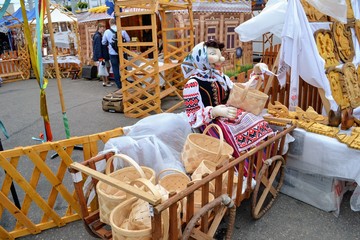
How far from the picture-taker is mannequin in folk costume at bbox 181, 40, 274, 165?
104 inches

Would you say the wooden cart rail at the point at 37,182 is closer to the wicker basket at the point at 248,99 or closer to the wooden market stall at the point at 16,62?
the wicker basket at the point at 248,99

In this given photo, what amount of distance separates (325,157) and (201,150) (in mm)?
1146

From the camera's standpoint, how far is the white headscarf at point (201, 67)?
2.75 metres

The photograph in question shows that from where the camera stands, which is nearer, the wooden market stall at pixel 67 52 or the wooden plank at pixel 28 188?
the wooden plank at pixel 28 188

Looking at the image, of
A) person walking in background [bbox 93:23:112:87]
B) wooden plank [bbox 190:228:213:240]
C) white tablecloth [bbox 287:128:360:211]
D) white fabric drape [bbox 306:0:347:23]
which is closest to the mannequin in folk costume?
white tablecloth [bbox 287:128:360:211]


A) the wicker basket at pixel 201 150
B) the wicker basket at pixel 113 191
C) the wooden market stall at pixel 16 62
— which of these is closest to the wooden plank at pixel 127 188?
the wicker basket at pixel 113 191

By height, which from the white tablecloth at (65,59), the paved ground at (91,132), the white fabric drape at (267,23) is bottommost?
the paved ground at (91,132)

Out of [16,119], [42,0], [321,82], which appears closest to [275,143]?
[321,82]

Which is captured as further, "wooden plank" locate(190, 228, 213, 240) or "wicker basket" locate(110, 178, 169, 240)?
"wooden plank" locate(190, 228, 213, 240)

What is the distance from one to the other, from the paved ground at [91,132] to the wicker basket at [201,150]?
682 millimetres

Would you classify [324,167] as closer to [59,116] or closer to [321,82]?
[321,82]

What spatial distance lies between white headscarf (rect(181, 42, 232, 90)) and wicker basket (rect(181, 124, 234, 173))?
0.56 meters

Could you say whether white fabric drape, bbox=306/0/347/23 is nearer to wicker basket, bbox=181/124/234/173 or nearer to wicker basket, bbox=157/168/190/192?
wicker basket, bbox=181/124/234/173

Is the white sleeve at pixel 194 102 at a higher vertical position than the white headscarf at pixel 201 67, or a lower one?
lower
